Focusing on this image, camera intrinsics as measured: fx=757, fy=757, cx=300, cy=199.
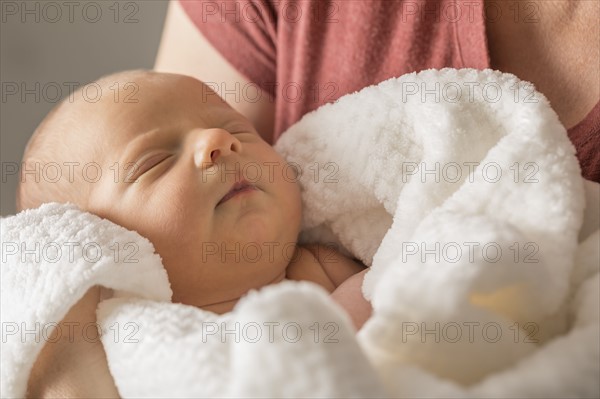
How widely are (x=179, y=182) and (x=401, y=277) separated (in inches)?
11.8

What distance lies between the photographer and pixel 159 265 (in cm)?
71

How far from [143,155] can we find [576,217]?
0.43 m

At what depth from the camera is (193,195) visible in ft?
→ 2.49

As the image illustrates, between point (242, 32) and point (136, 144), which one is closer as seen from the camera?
point (136, 144)

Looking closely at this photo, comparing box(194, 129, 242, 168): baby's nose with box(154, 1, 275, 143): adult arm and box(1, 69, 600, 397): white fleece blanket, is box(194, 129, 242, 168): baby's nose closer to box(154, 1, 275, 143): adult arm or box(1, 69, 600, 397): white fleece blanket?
box(1, 69, 600, 397): white fleece blanket

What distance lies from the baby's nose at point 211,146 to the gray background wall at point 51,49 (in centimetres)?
74

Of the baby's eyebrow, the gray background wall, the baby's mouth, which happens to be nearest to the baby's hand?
the baby's mouth

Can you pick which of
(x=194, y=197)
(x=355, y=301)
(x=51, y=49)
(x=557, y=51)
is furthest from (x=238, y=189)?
(x=51, y=49)

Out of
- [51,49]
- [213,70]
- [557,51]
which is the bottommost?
[51,49]

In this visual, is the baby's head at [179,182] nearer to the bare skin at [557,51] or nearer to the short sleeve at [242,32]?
the short sleeve at [242,32]

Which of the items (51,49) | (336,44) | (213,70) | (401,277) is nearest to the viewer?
(401,277)

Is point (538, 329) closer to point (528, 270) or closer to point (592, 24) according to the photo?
point (528, 270)

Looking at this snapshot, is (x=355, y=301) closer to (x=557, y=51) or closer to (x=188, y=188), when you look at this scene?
(x=188, y=188)

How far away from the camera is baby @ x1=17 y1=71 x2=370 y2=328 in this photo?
755 mm
